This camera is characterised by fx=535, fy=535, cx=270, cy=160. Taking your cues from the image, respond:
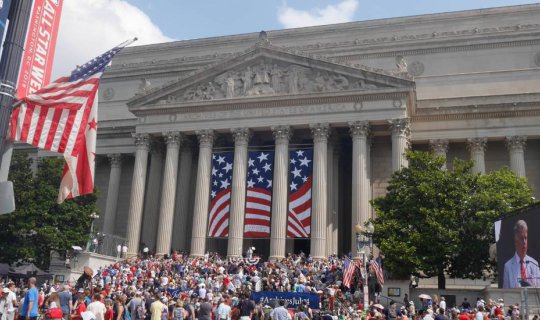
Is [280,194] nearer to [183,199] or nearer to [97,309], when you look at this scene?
[183,199]

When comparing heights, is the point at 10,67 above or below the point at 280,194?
below

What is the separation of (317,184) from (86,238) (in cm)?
1838

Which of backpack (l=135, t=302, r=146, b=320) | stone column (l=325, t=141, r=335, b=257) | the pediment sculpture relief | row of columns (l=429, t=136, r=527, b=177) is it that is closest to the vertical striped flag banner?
backpack (l=135, t=302, r=146, b=320)

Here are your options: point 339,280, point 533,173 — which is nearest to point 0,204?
point 339,280

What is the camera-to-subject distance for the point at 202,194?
4406cm

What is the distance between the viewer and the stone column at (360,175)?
39969mm

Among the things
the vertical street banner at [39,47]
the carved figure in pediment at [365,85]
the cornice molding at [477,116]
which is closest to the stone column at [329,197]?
the carved figure in pediment at [365,85]

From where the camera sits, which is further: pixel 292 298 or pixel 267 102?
pixel 267 102

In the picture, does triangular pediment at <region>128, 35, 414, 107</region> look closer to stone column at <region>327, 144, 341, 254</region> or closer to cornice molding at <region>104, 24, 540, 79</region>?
cornice molding at <region>104, 24, 540, 79</region>

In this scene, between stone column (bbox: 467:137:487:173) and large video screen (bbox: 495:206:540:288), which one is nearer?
large video screen (bbox: 495:206:540:288)

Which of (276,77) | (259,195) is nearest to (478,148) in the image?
(276,77)

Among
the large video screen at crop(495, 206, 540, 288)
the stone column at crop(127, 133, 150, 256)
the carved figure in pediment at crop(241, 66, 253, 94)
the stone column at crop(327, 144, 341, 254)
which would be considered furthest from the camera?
the carved figure in pediment at crop(241, 66, 253, 94)

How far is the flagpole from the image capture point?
822 cm

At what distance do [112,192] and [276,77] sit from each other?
20.2 metres
